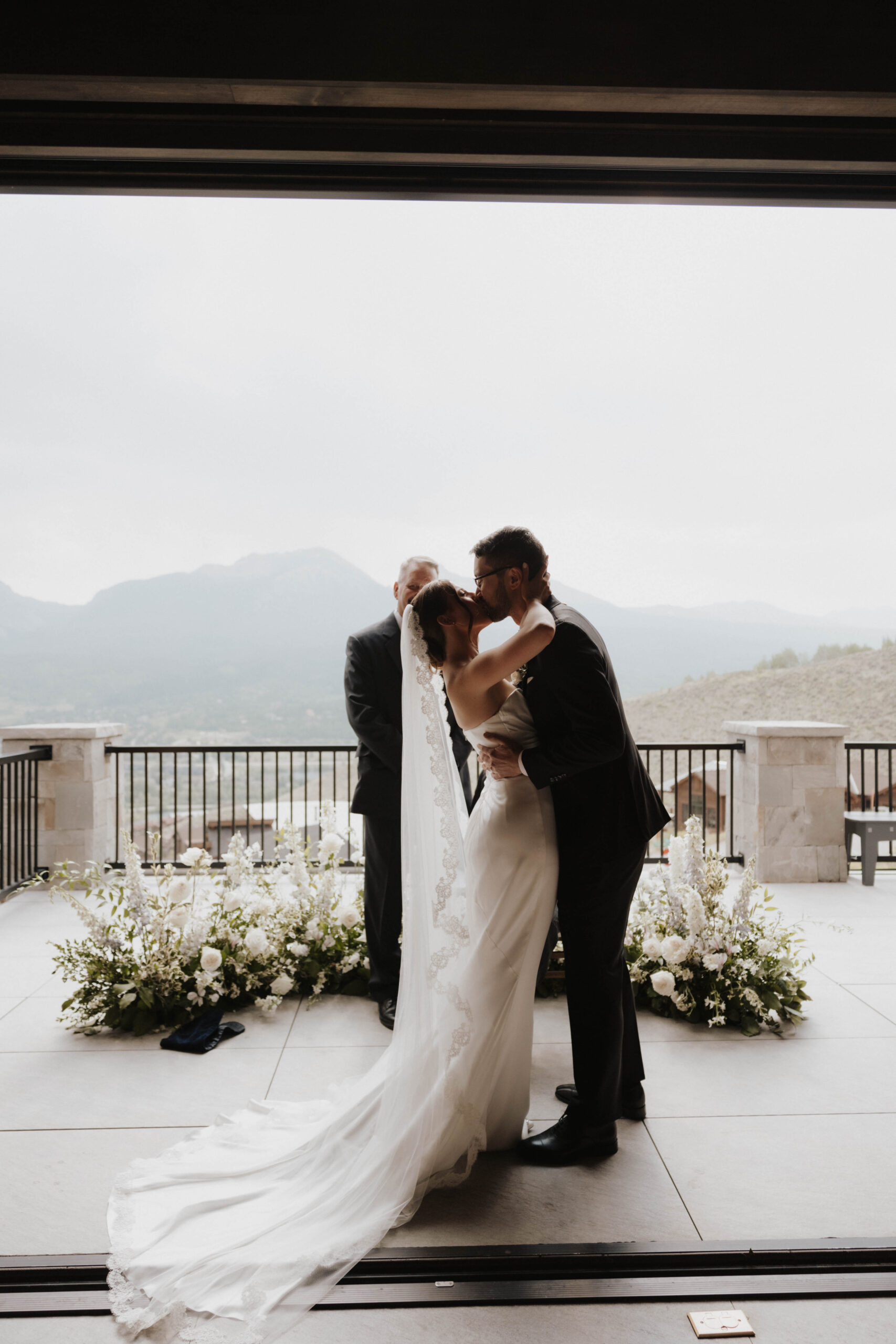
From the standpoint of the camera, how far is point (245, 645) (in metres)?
45.8

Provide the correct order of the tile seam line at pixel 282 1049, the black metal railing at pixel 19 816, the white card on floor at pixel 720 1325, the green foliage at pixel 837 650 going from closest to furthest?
the white card on floor at pixel 720 1325 < the tile seam line at pixel 282 1049 < the black metal railing at pixel 19 816 < the green foliage at pixel 837 650

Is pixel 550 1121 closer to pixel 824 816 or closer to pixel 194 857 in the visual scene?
pixel 194 857

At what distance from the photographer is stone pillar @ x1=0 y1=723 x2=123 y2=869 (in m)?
5.86

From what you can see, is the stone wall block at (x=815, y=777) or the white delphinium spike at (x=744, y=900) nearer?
the white delphinium spike at (x=744, y=900)

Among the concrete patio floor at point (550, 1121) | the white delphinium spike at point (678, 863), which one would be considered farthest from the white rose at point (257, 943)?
the white delphinium spike at point (678, 863)

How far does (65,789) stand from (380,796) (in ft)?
11.8

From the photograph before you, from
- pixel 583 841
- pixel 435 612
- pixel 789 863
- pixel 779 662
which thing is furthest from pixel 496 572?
pixel 779 662

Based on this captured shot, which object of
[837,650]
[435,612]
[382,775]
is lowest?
[382,775]

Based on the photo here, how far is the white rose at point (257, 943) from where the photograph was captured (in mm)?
3480

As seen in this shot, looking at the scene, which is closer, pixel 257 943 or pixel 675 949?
pixel 675 949

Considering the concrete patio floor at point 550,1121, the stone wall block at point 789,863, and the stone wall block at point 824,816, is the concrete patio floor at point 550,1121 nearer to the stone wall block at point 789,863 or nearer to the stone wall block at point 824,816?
the stone wall block at point 789,863

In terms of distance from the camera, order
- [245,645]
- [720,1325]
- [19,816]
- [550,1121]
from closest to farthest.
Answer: [720,1325] < [550,1121] < [19,816] < [245,645]

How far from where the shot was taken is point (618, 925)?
7.59 ft

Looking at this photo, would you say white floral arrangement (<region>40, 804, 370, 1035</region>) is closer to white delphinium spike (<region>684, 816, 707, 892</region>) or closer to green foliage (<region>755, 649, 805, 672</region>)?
white delphinium spike (<region>684, 816, 707, 892</region>)
